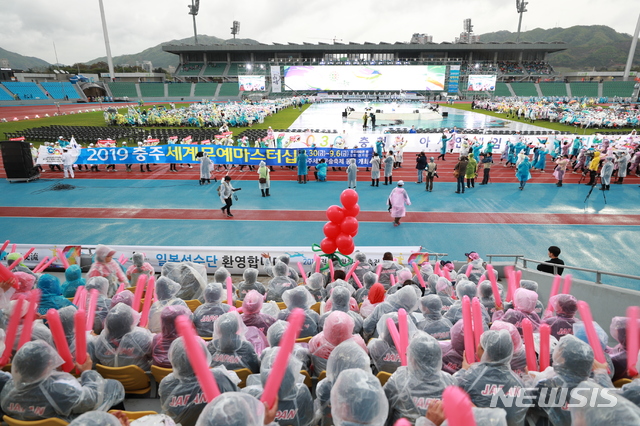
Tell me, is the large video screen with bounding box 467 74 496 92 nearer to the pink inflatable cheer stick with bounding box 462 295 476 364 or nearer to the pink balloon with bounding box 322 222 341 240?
the pink balloon with bounding box 322 222 341 240

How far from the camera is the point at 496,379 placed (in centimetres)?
294

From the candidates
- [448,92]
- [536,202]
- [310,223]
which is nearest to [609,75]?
[448,92]

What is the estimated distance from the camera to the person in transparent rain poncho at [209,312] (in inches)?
176

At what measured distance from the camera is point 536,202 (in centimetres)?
1450

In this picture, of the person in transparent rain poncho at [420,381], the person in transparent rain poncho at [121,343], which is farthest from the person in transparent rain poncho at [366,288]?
the person in transparent rain poncho at [121,343]

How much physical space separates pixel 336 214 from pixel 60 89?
242 feet

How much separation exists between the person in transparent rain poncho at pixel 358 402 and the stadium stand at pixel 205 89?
242ft

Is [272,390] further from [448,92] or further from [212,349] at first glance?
[448,92]

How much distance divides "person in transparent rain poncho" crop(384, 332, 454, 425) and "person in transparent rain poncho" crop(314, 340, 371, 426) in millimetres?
323

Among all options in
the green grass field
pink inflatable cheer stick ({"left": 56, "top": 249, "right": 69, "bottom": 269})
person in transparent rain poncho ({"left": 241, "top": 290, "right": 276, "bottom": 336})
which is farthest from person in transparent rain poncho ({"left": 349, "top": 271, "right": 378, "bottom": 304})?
the green grass field

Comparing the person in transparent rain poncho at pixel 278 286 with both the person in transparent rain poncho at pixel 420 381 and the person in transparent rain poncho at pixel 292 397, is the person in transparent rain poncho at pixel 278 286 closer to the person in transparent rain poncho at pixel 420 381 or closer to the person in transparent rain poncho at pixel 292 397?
the person in transparent rain poncho at pixel 292 397

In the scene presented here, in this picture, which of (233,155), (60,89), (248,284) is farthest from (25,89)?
(248,284)

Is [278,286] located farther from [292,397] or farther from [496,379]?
[496,379]

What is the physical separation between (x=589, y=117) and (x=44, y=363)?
44.9 m
